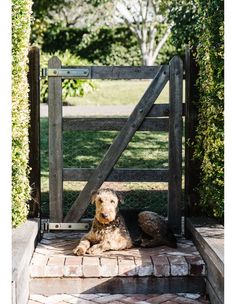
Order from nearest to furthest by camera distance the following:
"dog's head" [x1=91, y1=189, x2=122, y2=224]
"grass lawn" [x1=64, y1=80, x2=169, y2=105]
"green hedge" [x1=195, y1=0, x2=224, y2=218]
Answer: "green hedge" [x1=195, y1=0, x2=224, y2=218], "dog's head" [x1=91, y1=189, x2=122, y2=224], "grass lawn" [x1=64, y1=80, x2=169, y2=105]

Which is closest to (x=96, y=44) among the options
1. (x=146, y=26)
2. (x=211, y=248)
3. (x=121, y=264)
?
(x=146, y=26)

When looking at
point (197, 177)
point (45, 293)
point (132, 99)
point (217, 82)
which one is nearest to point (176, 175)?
point (197, 177)

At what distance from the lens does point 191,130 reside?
5.58 m

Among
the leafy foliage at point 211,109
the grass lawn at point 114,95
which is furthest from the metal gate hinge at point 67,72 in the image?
the grass lawn at point 114,95

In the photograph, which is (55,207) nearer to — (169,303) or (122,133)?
(122,133)

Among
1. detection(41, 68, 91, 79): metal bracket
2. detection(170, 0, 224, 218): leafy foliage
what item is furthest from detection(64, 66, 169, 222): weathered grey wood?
detection(41, 68, 91, 79): metal bracket

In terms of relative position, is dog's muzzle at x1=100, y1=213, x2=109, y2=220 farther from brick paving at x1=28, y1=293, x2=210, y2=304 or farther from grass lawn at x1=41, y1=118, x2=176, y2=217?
grass lawn at x1=41, y1=118, x2=176, y2=217

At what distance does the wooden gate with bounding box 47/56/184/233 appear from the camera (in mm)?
5590

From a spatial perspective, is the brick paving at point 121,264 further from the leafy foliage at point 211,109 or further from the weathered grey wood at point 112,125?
the weathered grey wood at point 112,125

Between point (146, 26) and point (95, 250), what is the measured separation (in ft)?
67.1

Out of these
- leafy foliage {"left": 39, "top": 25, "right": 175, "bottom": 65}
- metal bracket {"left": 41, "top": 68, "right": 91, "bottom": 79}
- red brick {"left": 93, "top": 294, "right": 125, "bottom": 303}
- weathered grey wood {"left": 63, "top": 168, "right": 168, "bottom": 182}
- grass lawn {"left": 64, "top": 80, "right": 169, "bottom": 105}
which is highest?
leafy foliage {"left": 39, "top": 25, "right": 175, "bottom": 65}

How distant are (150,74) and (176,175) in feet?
3.15

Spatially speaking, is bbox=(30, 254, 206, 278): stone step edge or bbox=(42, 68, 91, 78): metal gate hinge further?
bbox=(42, 68, 91, 78): metal gate hinge

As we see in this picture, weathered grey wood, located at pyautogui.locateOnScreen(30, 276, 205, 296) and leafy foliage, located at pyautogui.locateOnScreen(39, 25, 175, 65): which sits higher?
leafy foliage, located at pyautogui.locateOnScreen(39, 25, 175, 65)
